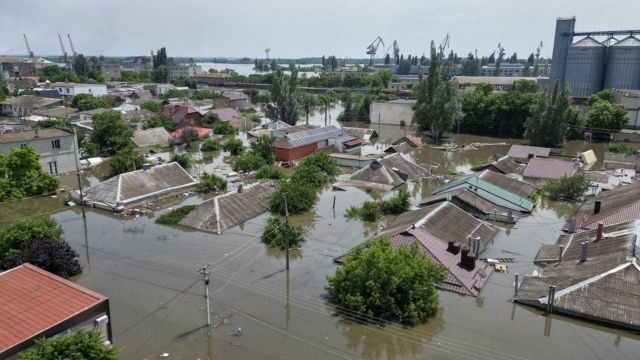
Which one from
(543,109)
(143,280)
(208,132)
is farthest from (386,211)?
(208,132)

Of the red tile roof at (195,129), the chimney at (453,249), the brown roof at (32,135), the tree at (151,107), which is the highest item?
the brown roof at (32,135)

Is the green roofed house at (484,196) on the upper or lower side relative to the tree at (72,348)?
lower

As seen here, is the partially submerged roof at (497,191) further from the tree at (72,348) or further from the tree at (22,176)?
the tree at (22,176)

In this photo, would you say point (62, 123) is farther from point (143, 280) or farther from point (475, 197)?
point (475, 197)

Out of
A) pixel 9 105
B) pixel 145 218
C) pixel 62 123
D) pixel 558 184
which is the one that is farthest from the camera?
pixel 9 105

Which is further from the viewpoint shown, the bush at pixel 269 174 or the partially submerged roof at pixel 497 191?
the bush at pixel 269 174

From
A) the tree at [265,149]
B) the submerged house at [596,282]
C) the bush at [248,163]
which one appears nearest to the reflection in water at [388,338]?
the submerged house at [596,282]

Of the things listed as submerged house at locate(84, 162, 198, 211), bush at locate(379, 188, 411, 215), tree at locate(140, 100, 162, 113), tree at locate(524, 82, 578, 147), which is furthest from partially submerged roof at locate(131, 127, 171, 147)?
tree at locate(524, 82, 578, 147)
